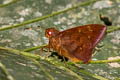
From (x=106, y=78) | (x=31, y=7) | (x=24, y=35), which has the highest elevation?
(x=31, y=7)

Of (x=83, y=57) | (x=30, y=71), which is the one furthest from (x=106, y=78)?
Result: (x=30, y=71)

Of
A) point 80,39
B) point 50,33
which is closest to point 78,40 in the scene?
point 80,39

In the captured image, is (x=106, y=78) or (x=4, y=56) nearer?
(x=4, y=56)

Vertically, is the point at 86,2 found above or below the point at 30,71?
above

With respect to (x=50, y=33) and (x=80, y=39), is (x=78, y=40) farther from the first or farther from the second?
(x=50, y=33)

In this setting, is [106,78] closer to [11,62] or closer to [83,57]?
[83,57]
